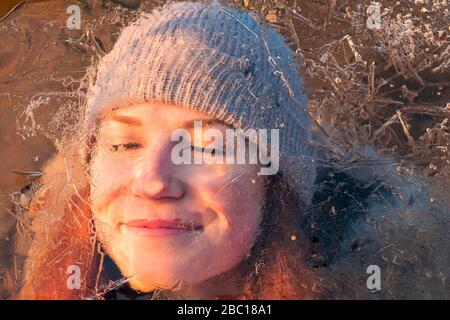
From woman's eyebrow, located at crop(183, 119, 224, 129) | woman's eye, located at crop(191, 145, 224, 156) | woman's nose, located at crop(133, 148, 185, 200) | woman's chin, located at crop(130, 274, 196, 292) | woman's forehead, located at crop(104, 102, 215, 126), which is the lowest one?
woman's chin, located at crop(130, 274, 196, 292)

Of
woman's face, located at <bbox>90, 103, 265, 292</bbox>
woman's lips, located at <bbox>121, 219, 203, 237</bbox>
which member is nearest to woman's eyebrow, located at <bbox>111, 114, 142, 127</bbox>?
woman's face, located at <bbox>90, 103, 265, 292</bbox>

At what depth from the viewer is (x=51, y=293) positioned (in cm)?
68

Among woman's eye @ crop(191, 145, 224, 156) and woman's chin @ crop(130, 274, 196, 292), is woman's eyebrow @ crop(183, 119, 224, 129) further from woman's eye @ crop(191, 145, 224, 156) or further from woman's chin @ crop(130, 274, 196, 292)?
woman's chin @ crop(130, 274, 196, 292)

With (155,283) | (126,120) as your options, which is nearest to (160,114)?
(126,120)

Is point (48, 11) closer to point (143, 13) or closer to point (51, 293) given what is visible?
point (143, 13)

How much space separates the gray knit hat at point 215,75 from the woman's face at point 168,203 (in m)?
0.02

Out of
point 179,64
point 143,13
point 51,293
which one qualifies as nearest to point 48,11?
point 143,13

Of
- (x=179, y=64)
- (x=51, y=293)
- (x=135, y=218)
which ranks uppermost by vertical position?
(x=179, y=64)

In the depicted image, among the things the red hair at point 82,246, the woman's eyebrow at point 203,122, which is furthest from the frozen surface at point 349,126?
the woman's eyebrow at point 203,122

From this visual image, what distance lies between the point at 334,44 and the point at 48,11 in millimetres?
394

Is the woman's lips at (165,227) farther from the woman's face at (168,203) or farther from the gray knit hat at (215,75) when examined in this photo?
the gray knit hat at (215,75)

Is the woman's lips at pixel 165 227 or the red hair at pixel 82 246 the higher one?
the woman's lips at pixel 165 227

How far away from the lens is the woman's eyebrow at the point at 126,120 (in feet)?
2.02

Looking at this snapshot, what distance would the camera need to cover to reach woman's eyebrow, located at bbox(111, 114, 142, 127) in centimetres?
62
